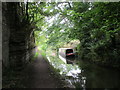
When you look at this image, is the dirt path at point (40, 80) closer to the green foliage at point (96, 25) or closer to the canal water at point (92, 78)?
the canal water at point (92, 78)

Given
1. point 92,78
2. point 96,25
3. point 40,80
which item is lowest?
point 92,78

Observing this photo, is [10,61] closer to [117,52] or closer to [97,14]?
[97,14]

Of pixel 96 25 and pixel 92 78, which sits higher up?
pixel 96 25

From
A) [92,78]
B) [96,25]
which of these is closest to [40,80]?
[92,78]

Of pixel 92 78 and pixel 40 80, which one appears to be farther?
pixel 92 78

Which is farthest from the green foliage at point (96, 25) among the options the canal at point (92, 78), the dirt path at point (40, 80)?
the dirt path at point (40, 80)

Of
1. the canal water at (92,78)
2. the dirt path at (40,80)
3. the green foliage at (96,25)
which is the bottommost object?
the canal water at (92,78)

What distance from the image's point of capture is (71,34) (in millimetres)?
12664

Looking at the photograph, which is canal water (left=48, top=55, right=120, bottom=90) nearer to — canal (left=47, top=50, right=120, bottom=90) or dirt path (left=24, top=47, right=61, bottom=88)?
canal (left=47, top=50, right=120, bottom=90)

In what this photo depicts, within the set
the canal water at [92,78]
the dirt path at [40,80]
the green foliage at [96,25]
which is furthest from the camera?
the green foliage at [96,25]

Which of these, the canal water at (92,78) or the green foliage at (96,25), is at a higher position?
the green foliage at (96,25)

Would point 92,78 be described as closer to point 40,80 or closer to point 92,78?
point 92,78

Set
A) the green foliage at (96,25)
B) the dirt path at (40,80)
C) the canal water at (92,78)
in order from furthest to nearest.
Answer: the green foliage at (96,25), the canal water at (92,78), the dirt path at (40,80)

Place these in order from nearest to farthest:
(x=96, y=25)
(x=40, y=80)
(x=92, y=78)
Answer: (x=40, y=80)
(x=92, y=78)
(x=96, y=25)
